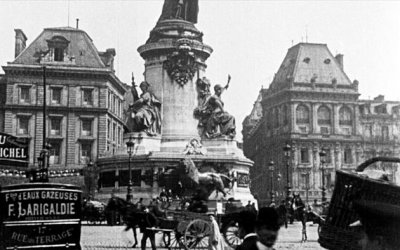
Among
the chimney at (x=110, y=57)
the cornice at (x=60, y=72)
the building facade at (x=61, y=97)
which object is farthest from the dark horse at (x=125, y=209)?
the chimney at (x=110, y=57)

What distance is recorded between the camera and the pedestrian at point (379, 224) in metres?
7.64

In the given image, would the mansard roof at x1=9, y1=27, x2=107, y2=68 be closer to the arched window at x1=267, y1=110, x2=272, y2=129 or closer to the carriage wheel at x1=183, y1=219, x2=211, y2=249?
the arched window at x1=267, y1=110, x2=272, y2=129

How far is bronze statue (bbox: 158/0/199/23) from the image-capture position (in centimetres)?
4253

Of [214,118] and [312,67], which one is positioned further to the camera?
[312,67]

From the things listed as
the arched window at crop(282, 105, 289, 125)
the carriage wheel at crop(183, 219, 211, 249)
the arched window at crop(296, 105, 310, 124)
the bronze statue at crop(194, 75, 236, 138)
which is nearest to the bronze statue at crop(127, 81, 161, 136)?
the bronze statue at crop(194, 75, 236, 138)

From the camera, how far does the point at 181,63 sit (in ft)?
131

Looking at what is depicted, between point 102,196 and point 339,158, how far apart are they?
55202 mm

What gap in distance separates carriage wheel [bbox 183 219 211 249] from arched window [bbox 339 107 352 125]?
74.7 m

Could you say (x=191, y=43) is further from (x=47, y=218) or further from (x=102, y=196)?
(x=47, y=218)

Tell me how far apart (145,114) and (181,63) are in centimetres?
411

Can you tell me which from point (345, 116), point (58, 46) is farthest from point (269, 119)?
point (58, 46)

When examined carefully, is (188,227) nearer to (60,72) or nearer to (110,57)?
(60,72)

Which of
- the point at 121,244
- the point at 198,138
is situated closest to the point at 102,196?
the point at 198,138

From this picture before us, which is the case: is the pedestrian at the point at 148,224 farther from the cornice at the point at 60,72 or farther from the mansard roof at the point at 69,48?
the mansard roof at the point at 69,48
